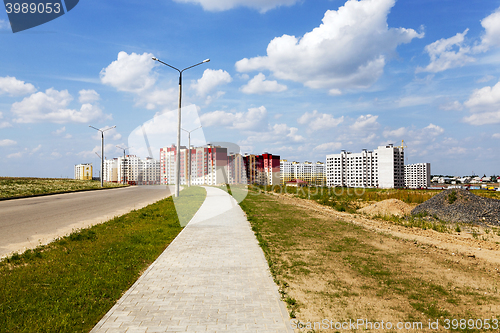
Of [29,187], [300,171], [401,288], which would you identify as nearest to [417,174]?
[300,171]

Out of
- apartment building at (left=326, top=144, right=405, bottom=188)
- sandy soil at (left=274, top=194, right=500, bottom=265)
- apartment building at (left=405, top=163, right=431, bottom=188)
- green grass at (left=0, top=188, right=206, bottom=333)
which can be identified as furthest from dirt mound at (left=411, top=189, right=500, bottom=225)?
apartment building at (left=405, top=163, right=431, bottom=188)

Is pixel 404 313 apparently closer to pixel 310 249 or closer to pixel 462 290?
pixel 462 290

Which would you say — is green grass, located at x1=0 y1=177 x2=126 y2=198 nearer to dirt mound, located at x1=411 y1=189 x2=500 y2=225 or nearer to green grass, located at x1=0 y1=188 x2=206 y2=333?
green grass, located at x1=0 y1=188 x2=206 y2=333

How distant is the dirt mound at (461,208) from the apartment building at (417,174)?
13654 cm

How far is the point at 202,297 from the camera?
4.58 meters

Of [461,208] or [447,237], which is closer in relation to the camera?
[447,237]

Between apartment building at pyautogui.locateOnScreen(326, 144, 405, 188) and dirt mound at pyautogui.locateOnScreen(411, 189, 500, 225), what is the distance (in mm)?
97041

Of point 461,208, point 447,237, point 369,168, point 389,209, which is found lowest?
point 389,209

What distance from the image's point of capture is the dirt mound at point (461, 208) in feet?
59.1

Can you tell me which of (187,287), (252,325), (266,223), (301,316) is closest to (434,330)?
(301,316)

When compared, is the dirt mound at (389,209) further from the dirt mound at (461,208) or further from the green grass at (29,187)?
the green grass at (29,187)

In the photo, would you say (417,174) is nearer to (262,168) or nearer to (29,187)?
(262,168)

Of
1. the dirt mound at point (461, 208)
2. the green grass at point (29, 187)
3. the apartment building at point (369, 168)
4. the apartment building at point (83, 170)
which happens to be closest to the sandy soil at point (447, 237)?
the dirt mound at point (461, 208)

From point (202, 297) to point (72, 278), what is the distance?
8.76 feet
